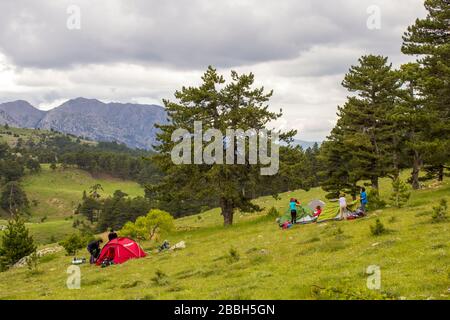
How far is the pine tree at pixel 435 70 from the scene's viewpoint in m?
35.2

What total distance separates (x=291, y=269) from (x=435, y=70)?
27.3 metres

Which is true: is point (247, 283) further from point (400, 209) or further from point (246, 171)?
point (246, 171)

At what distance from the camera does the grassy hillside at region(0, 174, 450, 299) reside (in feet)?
46.8

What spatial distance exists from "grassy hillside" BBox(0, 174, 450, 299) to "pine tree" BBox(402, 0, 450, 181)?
8960mm

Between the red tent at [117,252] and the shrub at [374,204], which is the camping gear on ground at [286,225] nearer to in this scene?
the shrub at [374,204]

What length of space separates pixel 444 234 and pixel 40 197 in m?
200

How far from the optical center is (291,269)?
18.1m

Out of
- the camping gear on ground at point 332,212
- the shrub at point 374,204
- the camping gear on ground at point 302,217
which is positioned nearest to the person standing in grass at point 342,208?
the camping gear on ground at point 332,212

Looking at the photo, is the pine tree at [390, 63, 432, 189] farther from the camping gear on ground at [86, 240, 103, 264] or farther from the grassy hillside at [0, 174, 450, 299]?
the camping gear on ground at [86, 240, 103, 264]

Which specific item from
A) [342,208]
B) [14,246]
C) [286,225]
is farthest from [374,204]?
[14,246]

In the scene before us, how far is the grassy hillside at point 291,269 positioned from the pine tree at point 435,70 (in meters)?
8.96

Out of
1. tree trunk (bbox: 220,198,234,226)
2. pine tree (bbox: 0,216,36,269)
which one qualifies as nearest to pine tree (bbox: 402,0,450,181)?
tree trunk (bbox: 220,198,234,226)

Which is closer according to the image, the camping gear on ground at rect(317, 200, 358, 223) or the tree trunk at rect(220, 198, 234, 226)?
the camping gear on ground at rect(317, 200, 358, 223)
